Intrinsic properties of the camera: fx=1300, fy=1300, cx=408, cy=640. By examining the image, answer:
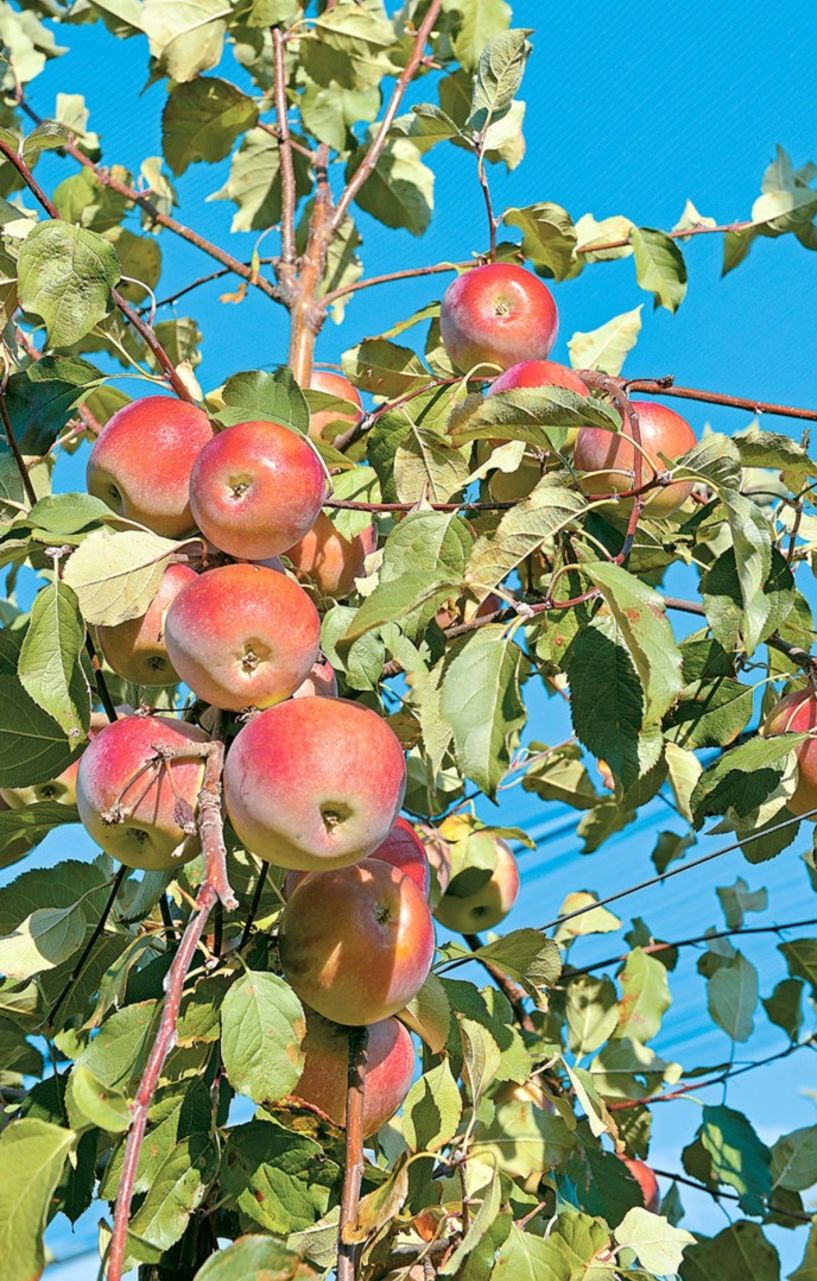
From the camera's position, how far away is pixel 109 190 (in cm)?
165

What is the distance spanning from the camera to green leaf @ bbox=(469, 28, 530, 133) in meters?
1.27

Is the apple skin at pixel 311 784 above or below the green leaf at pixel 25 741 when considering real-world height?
above

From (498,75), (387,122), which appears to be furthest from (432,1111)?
(387,122)

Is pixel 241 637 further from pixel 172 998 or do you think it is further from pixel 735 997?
pixel 735 997

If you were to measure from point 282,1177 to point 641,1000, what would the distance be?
0.75m

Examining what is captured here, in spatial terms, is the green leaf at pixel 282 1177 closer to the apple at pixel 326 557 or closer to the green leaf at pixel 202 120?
the apple at pixel 326 557

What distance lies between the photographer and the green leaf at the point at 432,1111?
36.5 inches

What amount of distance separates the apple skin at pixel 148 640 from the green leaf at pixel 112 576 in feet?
0.06

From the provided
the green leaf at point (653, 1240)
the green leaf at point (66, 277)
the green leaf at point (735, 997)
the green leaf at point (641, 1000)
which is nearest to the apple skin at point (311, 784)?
the green leaf at point (66, 277)

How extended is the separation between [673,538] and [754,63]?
10.3ft

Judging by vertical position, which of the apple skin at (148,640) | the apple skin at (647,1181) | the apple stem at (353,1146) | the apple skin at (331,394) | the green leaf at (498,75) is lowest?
the apple skin at (647,1181)

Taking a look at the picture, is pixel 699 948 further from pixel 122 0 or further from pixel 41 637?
pixel 122 0

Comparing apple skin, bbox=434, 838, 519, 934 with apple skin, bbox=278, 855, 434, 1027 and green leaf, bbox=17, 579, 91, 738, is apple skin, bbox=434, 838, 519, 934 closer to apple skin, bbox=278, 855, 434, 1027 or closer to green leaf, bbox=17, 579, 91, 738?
apple skin, bbox=278, 855, 434, 1027

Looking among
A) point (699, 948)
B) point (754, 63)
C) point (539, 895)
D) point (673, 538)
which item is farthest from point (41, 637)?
point (754, 63)
